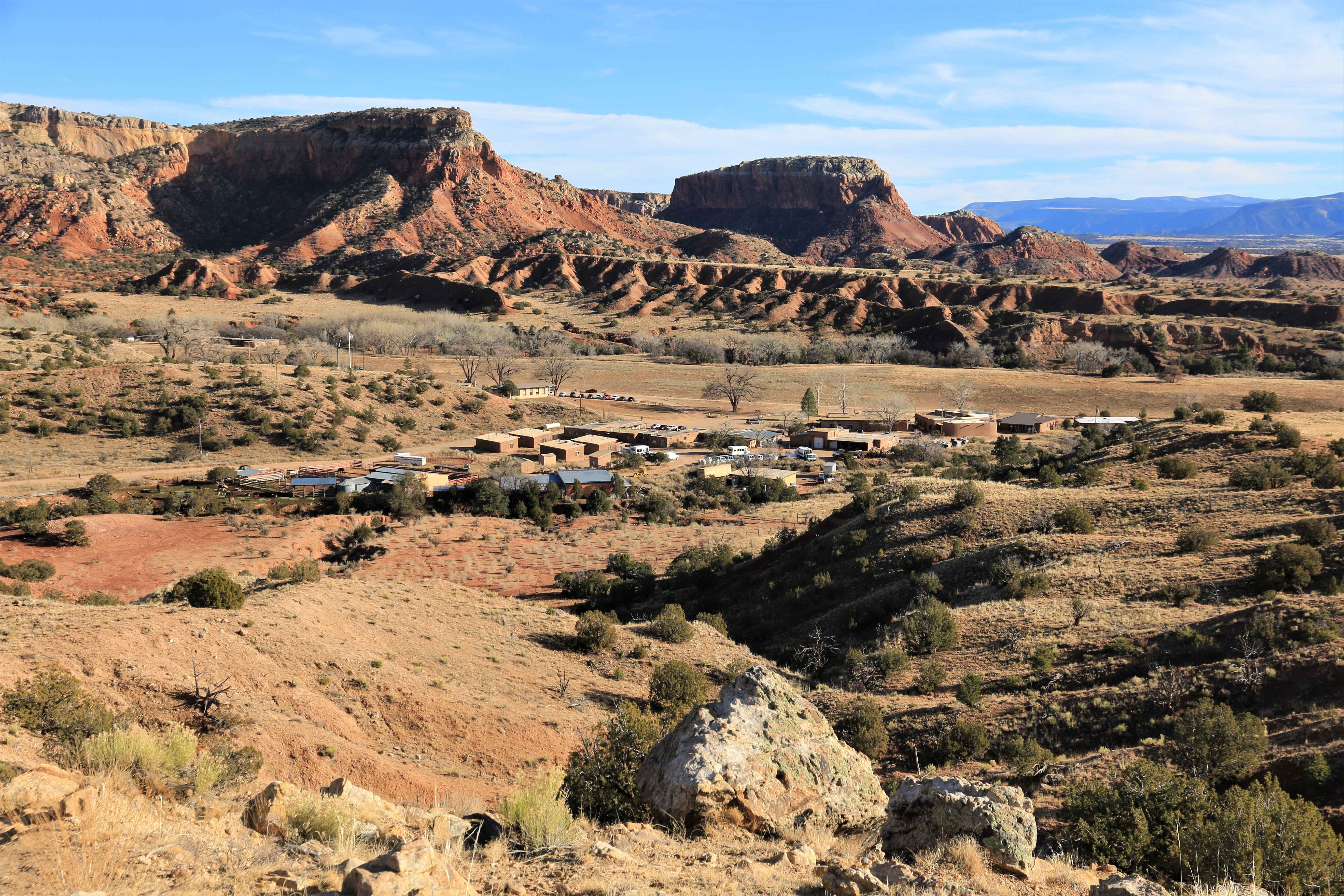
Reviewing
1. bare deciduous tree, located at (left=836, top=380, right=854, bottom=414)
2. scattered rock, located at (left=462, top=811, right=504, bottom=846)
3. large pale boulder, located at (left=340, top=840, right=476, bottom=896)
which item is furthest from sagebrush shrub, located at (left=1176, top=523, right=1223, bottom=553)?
bare deciduous tree, located at (left=836, top=380, right=854, bottom=414)

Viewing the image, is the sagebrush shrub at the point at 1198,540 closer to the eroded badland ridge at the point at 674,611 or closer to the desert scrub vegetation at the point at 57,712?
the eroded badland ridge at the point at 674,611

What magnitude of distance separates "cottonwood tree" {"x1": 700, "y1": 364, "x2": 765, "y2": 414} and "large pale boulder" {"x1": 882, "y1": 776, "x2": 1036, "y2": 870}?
222 ft

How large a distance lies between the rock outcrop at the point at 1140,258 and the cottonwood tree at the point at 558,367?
136539 mm

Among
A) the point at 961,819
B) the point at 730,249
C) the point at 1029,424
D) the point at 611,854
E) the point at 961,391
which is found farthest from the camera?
the point at 730,249

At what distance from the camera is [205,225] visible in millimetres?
150000

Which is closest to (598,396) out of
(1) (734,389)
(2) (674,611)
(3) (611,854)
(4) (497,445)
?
(1) (734,389)

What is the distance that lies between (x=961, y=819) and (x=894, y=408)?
66.5m

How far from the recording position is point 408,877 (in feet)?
18.9

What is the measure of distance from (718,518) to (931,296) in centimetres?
7959

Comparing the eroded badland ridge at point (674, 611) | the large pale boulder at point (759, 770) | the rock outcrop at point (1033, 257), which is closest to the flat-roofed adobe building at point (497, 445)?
the eroded badland ridge at point (674, 611)

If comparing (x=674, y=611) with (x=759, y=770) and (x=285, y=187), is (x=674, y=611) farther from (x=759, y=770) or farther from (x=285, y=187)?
(x=285, y=187)

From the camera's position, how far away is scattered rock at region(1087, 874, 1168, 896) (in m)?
6.91

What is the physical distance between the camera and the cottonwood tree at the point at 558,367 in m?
83.5

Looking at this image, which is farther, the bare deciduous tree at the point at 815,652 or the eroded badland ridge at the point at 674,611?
the bare deciduous tree at the point at 815,652
